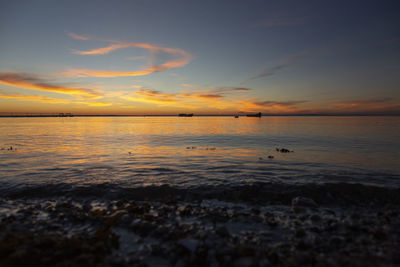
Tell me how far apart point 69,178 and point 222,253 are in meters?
11.5

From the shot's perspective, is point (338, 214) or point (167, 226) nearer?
point (167, 226)

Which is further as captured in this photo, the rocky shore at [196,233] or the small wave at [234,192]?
the small wave at [234,192]

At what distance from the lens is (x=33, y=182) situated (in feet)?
36.7

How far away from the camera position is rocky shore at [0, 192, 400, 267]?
4.57 metres

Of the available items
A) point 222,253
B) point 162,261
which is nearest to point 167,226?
point 162,261

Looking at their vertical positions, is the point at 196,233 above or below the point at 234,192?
above

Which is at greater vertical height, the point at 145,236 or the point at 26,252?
the point at 26,252

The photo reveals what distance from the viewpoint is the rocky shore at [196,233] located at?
4570mm

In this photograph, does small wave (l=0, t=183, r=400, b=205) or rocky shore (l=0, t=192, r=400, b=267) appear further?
small wave (l=0, t=183, r=400, b=205)

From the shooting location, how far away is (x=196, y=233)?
5.82 m

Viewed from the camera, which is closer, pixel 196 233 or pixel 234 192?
pixel 196 233

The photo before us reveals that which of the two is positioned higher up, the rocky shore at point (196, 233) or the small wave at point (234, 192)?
the rocky shore at point (196, 233)

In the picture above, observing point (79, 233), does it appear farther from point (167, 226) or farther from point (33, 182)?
point (33, 182)

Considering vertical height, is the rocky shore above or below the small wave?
above
